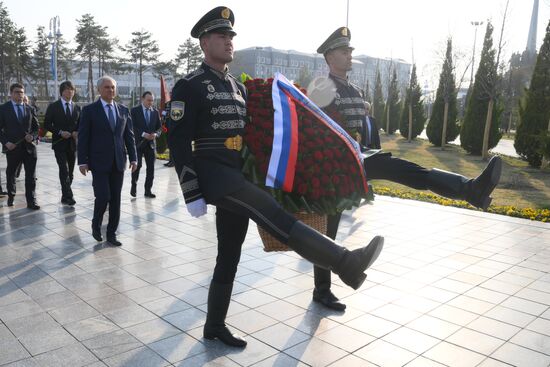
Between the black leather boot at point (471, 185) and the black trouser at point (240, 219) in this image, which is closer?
the black trouser at point (240, 219)

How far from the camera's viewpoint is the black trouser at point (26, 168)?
839 centimetres

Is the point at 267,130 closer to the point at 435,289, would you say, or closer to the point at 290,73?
the point at 435,289

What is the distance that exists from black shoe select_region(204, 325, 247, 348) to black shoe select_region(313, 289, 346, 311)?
3.22ft

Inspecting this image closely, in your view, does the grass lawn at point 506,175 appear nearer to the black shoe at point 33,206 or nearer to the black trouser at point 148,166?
the black trouser at point 148,166

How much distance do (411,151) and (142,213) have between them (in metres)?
17.2

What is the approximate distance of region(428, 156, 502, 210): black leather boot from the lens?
3355 millimetres

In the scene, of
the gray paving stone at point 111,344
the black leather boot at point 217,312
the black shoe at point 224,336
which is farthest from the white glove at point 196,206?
the gray paving stone at point 111,344

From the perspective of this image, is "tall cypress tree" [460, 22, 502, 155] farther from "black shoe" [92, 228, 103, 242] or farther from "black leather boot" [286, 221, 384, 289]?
"black leather boot" [286, 221, 384, 289]

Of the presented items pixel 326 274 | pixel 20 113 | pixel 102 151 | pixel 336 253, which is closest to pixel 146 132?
pixel 20 113

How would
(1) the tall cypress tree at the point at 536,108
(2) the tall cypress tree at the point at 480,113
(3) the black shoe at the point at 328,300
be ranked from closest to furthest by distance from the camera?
(3) the black shoe at the point at 328,300 < (1) the tall cypress tree at the point at 536,108 < (2) the tall cypress tree at the point at 480,113

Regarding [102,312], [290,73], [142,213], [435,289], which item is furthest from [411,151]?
[290,73]

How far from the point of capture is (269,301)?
431 cm

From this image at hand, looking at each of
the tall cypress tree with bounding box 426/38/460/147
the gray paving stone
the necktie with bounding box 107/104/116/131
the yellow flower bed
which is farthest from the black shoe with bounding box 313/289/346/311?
the tall cypress tree with bounding box 426/38/460/147

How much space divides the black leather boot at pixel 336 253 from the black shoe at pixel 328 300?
1451 mm
